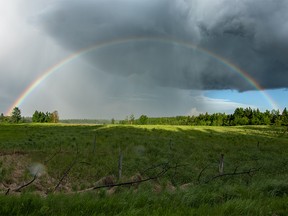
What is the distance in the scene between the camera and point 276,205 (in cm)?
679

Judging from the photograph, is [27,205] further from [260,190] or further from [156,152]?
[156,152]

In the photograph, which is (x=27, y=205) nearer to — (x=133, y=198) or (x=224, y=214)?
(x=133, y=198)

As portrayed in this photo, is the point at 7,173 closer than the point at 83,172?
Yes

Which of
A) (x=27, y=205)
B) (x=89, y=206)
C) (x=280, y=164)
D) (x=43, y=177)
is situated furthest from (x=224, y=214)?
(x=280, y=164)

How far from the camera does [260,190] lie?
871 cm

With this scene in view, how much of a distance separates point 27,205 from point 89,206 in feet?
3.25

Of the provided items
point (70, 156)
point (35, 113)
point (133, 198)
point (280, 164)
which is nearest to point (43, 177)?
point (70, 156)

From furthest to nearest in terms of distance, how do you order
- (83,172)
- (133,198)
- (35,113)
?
(35,113) < (83,172) < (133,198)

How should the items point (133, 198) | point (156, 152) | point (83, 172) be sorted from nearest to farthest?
point (133, 198) < point (83, 172) < point (156, 152)

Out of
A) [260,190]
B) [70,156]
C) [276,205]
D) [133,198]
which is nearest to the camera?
[133,198]

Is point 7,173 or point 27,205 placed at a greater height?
point 27,205

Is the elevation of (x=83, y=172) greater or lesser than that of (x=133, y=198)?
lesser

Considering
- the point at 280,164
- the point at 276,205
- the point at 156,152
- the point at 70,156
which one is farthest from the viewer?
the point at 156,152

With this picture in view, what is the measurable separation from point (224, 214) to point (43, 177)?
37.6ft
